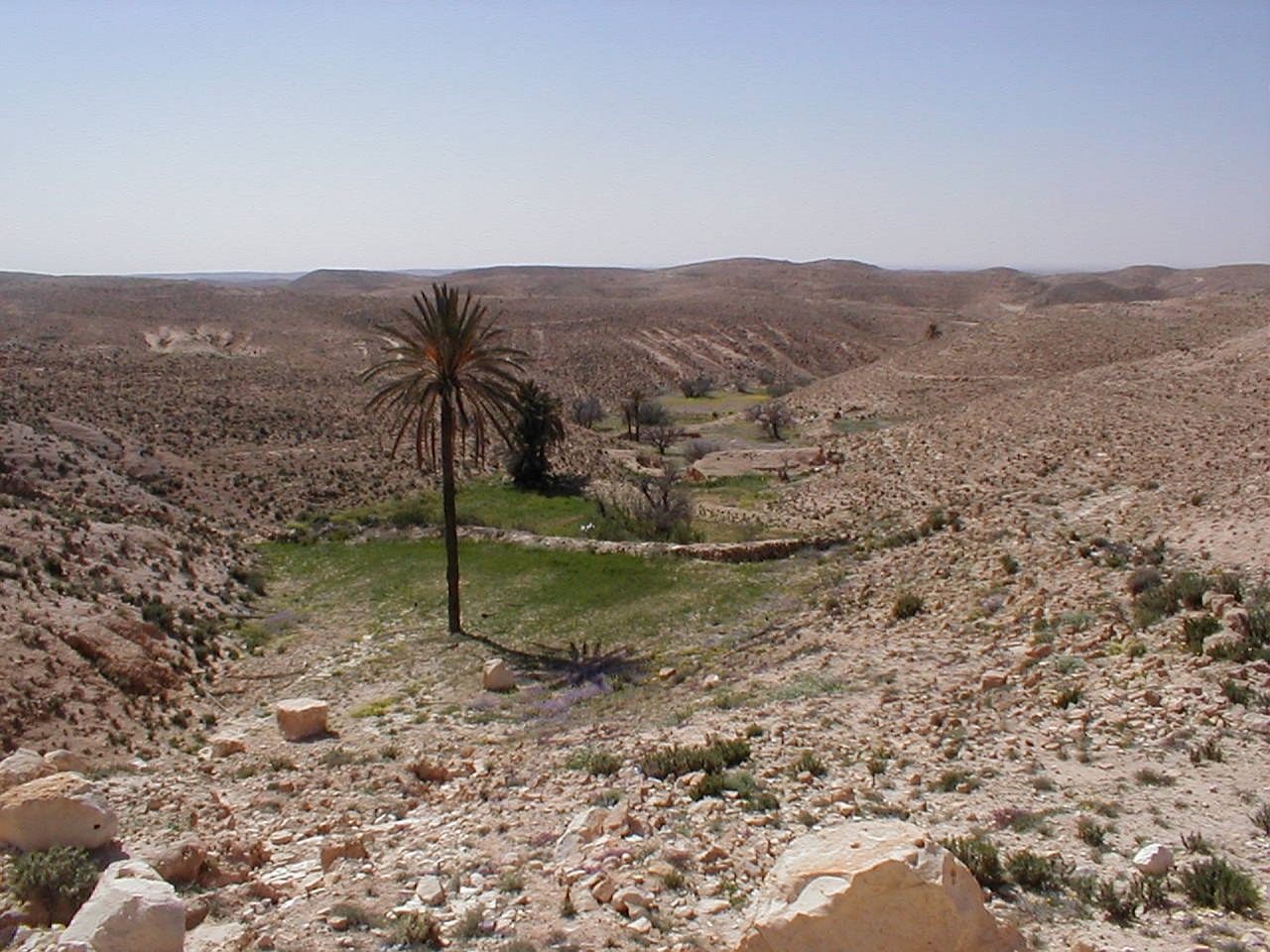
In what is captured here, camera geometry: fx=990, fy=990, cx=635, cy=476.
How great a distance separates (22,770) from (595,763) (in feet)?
19.8

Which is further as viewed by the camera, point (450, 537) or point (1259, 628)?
point (450, 537)

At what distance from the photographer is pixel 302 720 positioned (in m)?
14.8

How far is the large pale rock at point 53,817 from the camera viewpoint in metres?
8.93

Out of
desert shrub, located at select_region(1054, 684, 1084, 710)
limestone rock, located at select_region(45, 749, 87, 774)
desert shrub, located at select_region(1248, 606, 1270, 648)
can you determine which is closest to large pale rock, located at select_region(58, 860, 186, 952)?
limestone rock, located at select_region(45, 749, 87, 774)

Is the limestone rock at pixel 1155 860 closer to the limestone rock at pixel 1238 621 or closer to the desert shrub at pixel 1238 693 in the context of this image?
the desert shrub at pixel 1238 693

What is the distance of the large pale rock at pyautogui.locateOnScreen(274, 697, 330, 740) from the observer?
1476 cm

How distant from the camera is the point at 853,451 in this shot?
37094 millimetres

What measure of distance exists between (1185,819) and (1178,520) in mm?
11283

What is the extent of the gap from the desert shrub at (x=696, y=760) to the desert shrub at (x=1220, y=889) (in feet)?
15.5

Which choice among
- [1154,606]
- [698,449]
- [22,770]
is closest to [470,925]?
[22,770]

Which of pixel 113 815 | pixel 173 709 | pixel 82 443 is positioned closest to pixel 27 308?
pixel 82 443

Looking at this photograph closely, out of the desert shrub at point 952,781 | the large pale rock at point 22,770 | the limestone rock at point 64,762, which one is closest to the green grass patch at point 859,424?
the desert shrub at point 952,781

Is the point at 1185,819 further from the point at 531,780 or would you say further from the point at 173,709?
the point at 173,709

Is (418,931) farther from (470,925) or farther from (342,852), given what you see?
(342,852)
